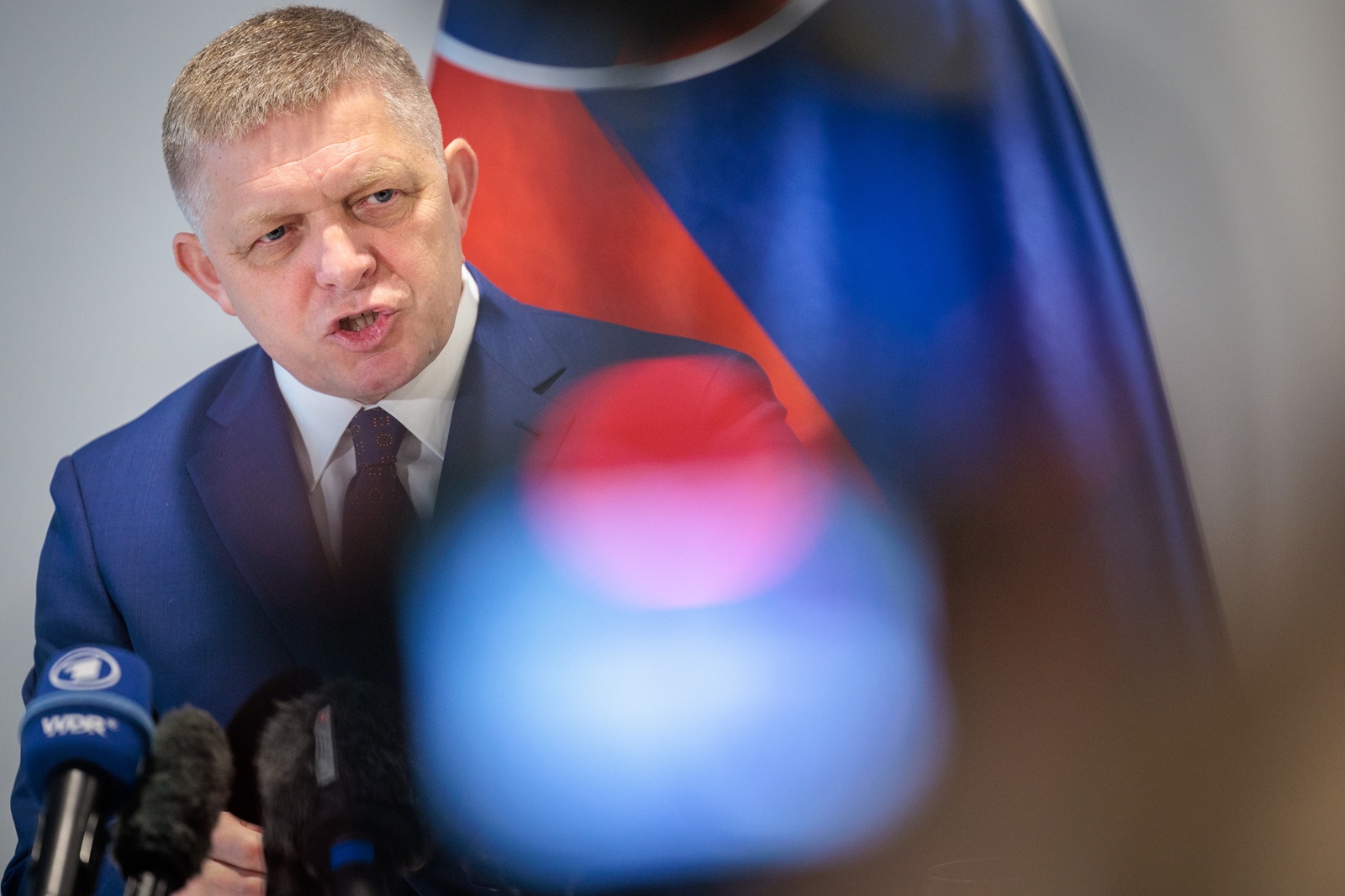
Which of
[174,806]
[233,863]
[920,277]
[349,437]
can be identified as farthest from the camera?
[920,277]

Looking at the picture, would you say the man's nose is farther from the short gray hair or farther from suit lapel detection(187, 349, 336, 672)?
suit lapel detection(187, 349, 336, 672)

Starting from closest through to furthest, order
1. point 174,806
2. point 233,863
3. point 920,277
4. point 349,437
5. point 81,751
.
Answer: point 81,751 < point 174,806 < point 233,863 < point 349,437 < point 920,277

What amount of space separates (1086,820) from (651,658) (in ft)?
2.37

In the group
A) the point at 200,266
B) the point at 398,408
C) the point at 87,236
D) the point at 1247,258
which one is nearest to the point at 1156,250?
the point at 1247,258

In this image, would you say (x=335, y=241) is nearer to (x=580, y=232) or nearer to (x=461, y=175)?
(x=461, y=175)

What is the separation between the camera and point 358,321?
4.88 ft

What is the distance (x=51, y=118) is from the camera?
1.69m

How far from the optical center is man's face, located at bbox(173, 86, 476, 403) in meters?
1.41

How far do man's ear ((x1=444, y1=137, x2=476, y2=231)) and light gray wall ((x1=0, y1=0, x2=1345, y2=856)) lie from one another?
0.22 m

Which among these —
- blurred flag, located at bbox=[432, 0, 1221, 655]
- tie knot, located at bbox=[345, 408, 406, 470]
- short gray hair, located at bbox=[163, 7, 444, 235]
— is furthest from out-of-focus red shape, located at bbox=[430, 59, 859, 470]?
tie knot, located at bbox=[345, 408, 406, 470]

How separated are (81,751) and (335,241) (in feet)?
2.35

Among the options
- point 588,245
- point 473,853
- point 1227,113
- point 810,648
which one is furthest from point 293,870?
point 1227,113

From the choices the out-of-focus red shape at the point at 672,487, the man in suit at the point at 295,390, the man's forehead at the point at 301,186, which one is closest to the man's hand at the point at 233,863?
the man in suit at the point at 295,390

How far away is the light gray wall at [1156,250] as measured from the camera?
1.66 metres
